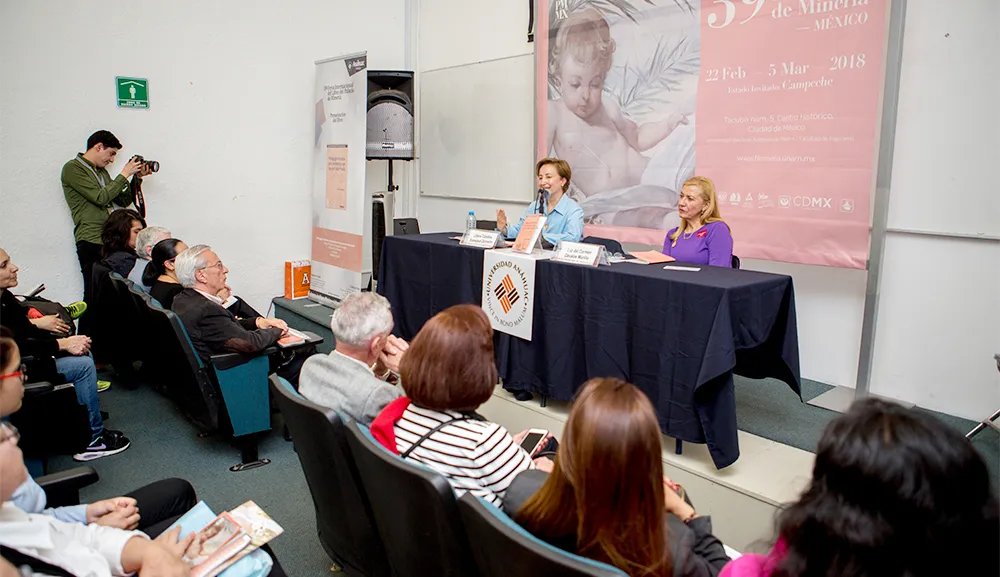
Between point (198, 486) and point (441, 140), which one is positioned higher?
point (441, 140)

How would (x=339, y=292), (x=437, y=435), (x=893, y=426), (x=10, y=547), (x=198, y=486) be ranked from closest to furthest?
(x=893, y=426)
(x=10, y=547)
(x=437, y=435)
(x=198, y=486)
(x=339, y=292)

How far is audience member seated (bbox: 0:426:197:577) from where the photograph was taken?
1178 millimetres

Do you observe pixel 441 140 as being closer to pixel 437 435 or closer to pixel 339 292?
pixel 339 292

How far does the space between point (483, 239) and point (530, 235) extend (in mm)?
297

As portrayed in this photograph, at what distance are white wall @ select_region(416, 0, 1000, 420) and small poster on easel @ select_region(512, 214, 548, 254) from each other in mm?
1683

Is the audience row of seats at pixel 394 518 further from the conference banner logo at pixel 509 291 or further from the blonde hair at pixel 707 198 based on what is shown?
the blonde hair at pixel 707 198

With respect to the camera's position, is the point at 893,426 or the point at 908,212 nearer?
the point at 893,426

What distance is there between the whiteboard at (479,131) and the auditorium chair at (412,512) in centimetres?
394

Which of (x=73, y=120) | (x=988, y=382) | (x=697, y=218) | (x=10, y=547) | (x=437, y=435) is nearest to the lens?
(x=10, y=547)

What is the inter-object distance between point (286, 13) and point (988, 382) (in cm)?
540

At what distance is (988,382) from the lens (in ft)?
10.3

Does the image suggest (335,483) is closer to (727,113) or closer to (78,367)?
(78,367)

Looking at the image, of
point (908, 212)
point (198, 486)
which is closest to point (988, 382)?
point (908, 212)

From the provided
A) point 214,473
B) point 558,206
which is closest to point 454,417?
point 214,473
